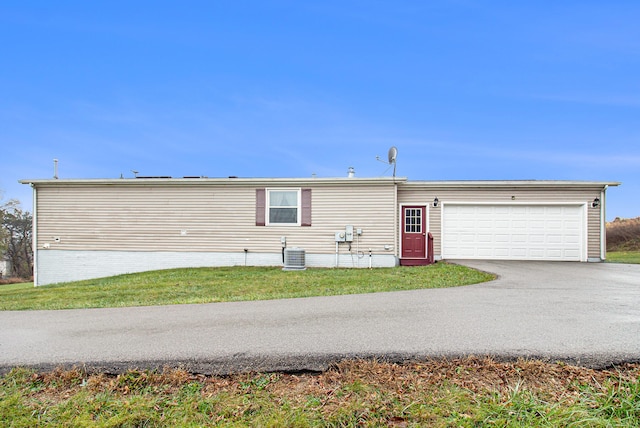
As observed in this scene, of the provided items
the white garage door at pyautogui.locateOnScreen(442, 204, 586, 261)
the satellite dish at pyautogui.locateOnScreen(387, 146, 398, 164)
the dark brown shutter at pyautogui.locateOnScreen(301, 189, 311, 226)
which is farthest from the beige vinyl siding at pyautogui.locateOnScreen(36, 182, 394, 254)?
the white garage door at pyautogui.locateOnScreen(442, 204, 586, 261)

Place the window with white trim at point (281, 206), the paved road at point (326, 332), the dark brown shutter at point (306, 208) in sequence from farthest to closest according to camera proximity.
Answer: the window with white trim at point (281, 206) < the dark brown shutter at point (306, 208) < the paved road at point (326, 332)

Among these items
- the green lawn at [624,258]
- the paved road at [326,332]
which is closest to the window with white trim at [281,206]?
the paved road at [326,332]

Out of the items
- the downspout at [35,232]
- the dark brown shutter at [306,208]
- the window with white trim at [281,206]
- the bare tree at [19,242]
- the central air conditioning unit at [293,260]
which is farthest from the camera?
the bare tree at [19,242]

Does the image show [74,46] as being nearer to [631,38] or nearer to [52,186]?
[52,186]

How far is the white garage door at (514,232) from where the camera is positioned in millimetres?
11641

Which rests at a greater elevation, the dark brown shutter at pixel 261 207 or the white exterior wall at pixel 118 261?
the dark brown shutter at pixel 261 207

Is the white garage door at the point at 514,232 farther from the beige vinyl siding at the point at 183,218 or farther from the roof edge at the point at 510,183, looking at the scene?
the beige vinyl siding at the point at 183,218

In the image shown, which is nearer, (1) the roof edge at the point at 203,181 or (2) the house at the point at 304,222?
(1) the roof edge at the point at 203,181

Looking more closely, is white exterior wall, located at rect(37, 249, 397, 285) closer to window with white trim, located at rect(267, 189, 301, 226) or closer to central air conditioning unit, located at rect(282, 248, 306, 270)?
central air conditioning unit, located at rect(282, 248, 306, 270)

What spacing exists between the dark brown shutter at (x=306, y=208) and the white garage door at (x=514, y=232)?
15.9ft

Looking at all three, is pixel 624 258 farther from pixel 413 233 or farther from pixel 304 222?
pixel 304 222

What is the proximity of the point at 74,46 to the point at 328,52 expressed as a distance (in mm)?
8847

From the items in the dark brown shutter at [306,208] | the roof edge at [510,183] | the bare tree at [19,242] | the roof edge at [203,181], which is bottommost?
the bare tree at [19,242]

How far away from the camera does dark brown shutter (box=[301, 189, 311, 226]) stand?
1163cm
